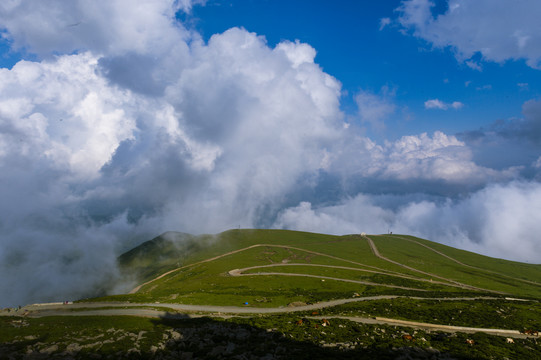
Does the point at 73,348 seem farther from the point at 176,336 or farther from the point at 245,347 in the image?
the point at 245,347

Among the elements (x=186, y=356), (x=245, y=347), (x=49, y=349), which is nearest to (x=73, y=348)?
(x=49, y=349)

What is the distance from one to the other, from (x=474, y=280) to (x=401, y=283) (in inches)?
2357

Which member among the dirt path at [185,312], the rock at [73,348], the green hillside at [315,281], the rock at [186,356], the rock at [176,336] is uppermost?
the rock at [73,348]

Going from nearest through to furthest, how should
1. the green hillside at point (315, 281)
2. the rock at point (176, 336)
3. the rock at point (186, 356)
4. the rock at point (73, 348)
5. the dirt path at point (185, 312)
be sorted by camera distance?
the rock at point (186, 356) < the rock at point (73, 348) < the rock at point (176, 336) < the dirt path at point (185, 312) < the green hillside at point (315, 281)

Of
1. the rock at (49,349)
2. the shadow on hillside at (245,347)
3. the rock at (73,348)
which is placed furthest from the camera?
the rock at (73,348)

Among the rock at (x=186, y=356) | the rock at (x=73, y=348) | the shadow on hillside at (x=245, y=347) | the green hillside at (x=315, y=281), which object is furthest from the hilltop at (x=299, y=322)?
the rock at (x=186, y=356)

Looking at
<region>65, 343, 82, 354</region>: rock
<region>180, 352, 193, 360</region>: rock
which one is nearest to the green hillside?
<region>65, 343, 82, 354</region>: rock

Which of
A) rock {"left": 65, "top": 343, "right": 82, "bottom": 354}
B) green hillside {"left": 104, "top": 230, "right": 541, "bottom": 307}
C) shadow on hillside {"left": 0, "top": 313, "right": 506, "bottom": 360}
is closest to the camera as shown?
shadow on hillside {"left": 0, "top": 313, "right": 506, "bottom": 360}

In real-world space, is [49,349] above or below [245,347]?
below

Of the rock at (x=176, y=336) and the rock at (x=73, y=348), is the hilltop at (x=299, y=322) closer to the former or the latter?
the rock at (x=176, y=336)

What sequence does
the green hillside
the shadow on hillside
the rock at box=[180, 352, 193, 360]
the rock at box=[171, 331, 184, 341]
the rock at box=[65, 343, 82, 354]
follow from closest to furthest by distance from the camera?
the shadow on hillside → the rock at box=[180, 352, 193, 360] → the rock at box=[65, 343, 82, 354] → the rock at box=[171, 331, 184, 341] → the green hillside

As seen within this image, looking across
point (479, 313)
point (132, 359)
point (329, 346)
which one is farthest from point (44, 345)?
point (479, 313)

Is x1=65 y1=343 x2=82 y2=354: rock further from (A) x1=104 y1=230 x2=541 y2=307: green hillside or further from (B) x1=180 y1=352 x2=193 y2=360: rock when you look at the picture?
(A) x1=104 y1=230 x2=541 y2=307: green hillside

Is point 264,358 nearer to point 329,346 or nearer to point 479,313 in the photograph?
point 329,346
